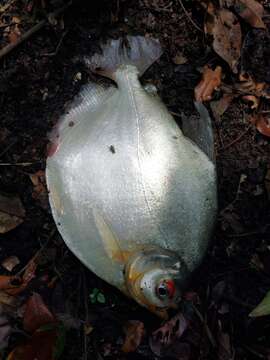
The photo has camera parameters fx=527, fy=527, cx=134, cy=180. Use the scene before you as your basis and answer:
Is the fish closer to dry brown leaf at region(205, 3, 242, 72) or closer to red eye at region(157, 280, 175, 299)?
red eye at region(157, 280, 175, 299)

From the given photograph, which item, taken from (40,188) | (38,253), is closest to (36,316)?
(38,253)

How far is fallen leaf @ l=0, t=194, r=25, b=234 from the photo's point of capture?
107 inches

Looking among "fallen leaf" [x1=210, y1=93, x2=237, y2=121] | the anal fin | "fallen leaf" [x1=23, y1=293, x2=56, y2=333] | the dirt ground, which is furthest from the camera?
"fallen leaf" [x1=210, y1=93, x2=237, y2=121]

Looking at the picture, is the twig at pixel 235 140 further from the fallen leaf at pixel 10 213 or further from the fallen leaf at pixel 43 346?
the fallen leaf at pixel 43 346

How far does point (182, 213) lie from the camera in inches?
94.0

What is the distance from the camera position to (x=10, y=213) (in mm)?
2732

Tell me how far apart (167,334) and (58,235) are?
76cm

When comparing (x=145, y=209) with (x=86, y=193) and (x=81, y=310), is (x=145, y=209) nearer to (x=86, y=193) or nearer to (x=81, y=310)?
(x=86, y=193)

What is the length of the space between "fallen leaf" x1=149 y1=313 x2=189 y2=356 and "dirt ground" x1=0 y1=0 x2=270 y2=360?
0.03m

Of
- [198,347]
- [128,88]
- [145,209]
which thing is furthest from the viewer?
[198,347]

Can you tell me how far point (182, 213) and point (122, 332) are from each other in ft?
2.60

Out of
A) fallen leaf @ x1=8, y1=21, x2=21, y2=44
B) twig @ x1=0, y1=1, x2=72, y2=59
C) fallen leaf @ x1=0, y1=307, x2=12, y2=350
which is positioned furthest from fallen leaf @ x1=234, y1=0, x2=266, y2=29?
fallen leaf @ x1=0, y1=307, x2=12, y2=350

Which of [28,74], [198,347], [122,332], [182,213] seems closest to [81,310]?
[122,332]

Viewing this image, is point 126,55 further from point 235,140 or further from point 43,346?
point 43,346
